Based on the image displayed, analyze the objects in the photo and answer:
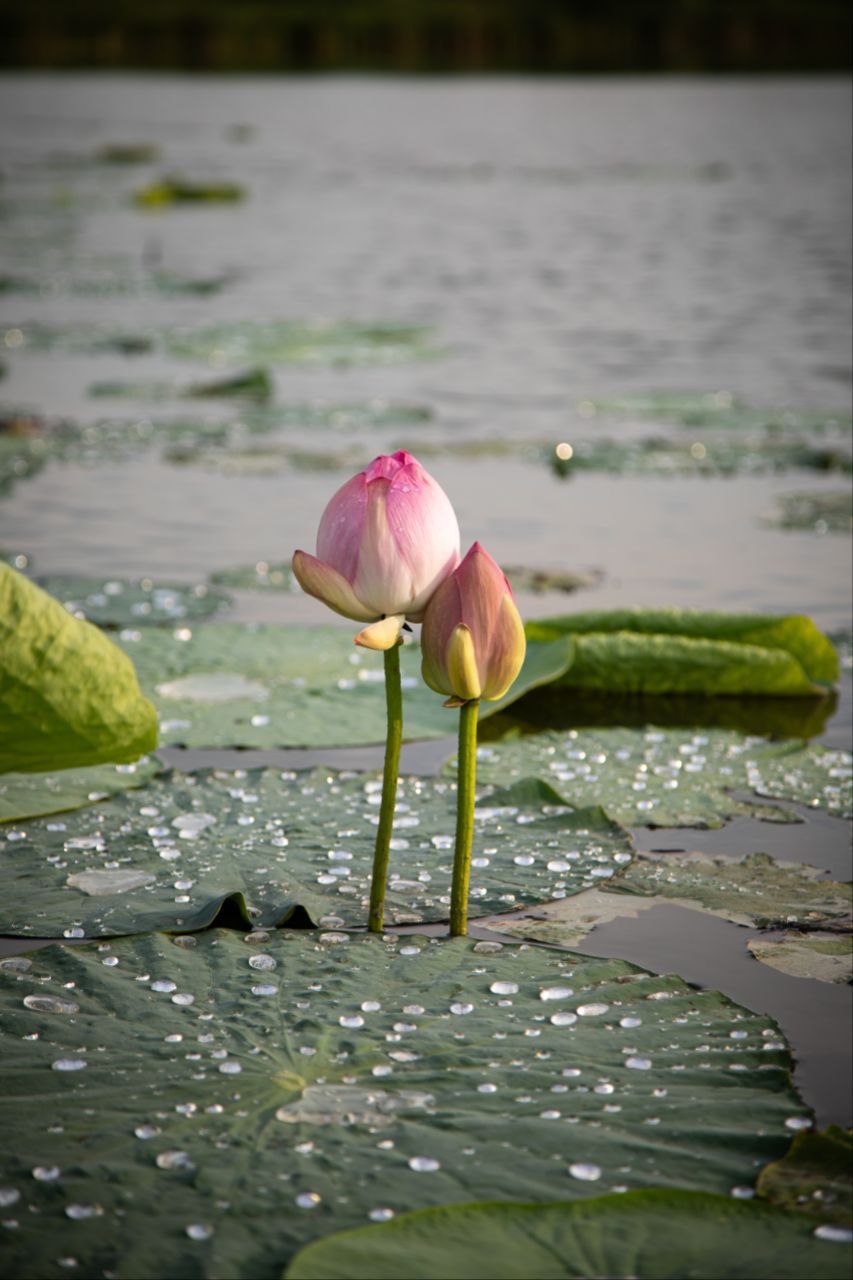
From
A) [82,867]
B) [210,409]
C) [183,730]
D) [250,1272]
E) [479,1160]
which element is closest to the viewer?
[250,1272]

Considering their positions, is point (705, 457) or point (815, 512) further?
point (705, 457)

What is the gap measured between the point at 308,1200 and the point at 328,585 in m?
0.51

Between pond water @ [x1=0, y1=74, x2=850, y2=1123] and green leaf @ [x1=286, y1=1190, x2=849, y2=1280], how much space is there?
9.3 inches

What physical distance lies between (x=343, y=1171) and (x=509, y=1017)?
9.6 inches

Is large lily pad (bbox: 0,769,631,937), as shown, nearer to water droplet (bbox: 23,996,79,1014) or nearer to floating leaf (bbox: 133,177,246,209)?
water droplet (bbox: 23,996,79,1014)

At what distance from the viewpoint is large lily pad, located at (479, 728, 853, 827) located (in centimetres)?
182

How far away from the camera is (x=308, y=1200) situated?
1.01 metres

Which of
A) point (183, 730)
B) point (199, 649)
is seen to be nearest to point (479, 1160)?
point (183, 730)

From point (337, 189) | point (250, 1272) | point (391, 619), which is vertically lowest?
point (250, 1272)

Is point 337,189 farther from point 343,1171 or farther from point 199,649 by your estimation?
point 343,1171

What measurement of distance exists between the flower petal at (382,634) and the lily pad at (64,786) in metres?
0.59

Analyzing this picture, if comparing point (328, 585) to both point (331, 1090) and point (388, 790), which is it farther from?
point (331, 1090)

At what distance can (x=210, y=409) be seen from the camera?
191 inches

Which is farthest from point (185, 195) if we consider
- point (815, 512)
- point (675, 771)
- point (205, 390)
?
point (675, 771)
